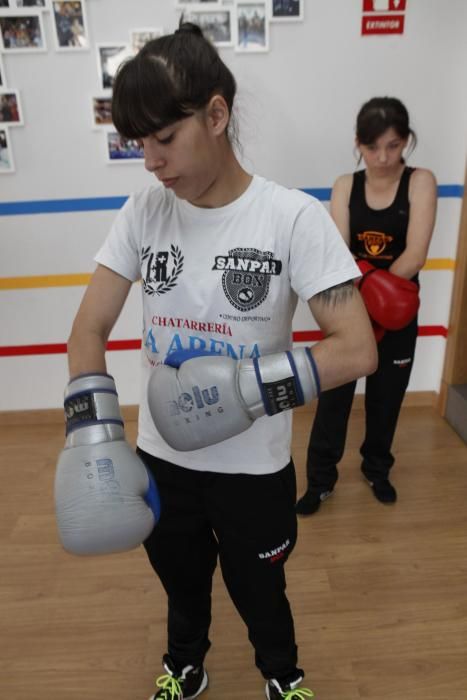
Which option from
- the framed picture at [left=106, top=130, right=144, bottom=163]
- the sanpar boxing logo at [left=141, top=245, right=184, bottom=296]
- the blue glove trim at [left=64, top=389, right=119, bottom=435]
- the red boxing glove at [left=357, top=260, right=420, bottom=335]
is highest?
the framed picture at [left=106, top=130, right=144, bottom=163]

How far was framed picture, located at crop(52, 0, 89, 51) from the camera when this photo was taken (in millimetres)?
2041

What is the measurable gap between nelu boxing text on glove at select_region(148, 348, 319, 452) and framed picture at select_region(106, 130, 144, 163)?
163 cm

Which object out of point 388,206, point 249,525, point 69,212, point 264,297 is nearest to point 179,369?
point 264,297

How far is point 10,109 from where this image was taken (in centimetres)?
217

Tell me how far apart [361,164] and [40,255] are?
1.46 m

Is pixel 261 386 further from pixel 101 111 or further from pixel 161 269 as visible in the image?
pixel 101 111

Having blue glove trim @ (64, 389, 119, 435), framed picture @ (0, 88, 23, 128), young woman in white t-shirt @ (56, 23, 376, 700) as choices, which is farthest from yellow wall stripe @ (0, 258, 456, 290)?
blue glove trim @ (64, 389, 119, 435)

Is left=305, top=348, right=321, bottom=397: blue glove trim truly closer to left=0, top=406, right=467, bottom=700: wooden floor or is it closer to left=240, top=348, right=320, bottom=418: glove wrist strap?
left=240, top=348, right=320, bottom=418: glove wrist strap

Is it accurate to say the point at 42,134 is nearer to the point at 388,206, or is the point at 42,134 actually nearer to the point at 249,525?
the point at 388,206

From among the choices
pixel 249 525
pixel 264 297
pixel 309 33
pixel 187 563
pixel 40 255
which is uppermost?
pixel 309 33

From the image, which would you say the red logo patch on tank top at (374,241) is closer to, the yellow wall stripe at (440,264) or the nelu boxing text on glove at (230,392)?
the yellow wall stripe at (440,264)

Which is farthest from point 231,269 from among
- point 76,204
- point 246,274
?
point 76,204

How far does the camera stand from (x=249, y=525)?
1042 mm

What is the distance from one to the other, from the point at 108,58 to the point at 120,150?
13.4 inches
